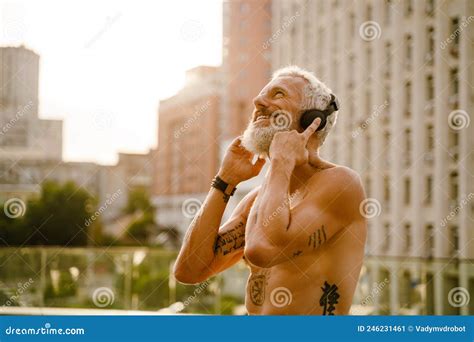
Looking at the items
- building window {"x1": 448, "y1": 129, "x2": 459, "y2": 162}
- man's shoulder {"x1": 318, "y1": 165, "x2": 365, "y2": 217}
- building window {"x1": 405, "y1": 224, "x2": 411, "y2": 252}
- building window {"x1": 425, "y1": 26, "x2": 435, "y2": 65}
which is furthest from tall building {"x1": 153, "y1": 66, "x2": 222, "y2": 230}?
man's shoulder {"x1": 318, "y1": 165, "x2": 365, "y2": 217}

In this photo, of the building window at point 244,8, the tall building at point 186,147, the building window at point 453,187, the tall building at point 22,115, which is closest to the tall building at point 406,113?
the building window at point 453,187

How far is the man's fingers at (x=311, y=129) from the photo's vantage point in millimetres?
1799

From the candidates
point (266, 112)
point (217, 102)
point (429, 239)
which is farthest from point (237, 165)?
point (217, 102)

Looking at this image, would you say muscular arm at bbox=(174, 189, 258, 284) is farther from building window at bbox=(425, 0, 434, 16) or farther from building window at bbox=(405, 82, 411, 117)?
building window at bbox=(405, 82, 411, 117)

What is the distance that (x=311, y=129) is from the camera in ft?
5.98

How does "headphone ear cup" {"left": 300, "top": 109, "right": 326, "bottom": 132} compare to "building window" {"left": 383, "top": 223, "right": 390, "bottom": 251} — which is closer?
"headphone ear cup" {"left": 300, "top": 109, "right": 326, "bottom": 132}

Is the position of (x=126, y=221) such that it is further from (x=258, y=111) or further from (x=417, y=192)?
(x=258, y=111)

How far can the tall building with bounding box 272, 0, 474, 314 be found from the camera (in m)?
15.6

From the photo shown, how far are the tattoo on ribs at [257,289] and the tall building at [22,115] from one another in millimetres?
3286

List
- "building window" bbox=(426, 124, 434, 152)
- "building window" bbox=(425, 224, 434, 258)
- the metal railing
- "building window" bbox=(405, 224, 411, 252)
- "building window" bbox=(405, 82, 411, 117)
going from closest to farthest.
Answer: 1. the metal railing
2. "building window" bbox=(425, 224, 434, 258)
3. "building window" bbox=(426, 124, 434, 152)
4. "building window" bbox=(405, 224, 411, 252)
5. "building window" bbox=(405, 82, 411, 117)

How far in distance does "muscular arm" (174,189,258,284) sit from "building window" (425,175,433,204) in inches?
628

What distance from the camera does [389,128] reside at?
63.6 feet

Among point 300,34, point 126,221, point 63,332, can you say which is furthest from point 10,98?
point 126,221

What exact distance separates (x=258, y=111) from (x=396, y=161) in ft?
56.4
